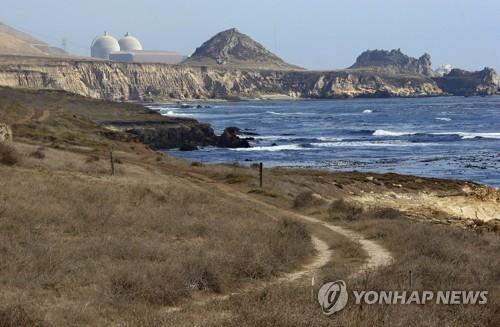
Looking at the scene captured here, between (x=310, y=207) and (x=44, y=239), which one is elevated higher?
(x=44, y=239)

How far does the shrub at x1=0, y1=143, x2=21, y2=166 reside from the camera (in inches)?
1056

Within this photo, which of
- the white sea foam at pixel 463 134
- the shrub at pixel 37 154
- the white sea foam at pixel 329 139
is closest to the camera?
the shrub at pixel 37 154

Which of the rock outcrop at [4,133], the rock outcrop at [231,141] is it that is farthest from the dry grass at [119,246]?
the rock outcrop at [231,141]

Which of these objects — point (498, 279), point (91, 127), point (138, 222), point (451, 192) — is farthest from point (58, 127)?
point (498, 279)

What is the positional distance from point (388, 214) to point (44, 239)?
14802 mm

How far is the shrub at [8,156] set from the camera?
26.8 meters

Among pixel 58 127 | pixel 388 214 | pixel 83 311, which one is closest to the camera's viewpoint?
pixel 83 311

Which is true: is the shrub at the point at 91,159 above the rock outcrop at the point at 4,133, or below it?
below

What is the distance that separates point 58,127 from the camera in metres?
54.4

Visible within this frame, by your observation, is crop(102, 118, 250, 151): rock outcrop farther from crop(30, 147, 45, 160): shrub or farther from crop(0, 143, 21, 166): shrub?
crop(0, 143, 21, 166): shrub

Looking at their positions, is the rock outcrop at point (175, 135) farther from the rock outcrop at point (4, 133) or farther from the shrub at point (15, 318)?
the shrub at point (15, 318)

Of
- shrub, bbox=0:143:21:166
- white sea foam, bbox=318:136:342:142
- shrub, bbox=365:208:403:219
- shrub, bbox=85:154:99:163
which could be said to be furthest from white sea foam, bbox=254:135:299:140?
shrub, bbox=365:208:403:219

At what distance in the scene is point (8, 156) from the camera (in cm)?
2714

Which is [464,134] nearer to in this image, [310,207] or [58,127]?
[58,127]
